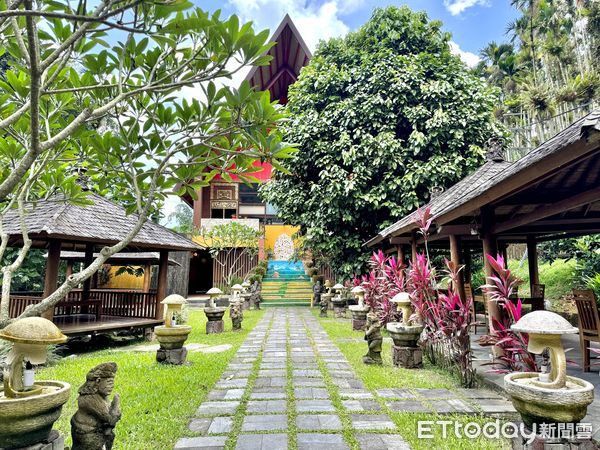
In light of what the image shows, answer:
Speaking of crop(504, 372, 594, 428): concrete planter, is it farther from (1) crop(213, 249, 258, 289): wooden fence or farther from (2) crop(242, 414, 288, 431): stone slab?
(1) crop(213, 249, 258, 289): wooden fence

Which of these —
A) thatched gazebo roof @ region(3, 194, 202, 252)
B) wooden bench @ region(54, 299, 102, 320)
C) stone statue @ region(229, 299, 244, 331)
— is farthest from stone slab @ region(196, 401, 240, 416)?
wooden bench @ region(54, 299, 102, 320)

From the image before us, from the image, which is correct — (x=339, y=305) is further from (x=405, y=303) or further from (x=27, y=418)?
(x=27, y=418)

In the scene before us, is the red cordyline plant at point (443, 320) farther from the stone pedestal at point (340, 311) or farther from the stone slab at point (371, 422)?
the stone pedestal at point (340, 311)

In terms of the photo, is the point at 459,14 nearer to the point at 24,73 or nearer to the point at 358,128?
the point at 358,128

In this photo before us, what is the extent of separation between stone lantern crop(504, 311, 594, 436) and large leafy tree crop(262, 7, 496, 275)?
7832 mm

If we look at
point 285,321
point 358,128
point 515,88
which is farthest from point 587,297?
point 515,88

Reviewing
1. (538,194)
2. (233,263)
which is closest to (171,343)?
(538,194)

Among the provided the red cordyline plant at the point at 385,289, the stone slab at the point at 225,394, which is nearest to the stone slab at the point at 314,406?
the stone slab at the point at 225,394

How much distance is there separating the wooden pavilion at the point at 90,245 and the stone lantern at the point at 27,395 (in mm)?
3582

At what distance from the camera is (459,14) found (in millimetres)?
23094

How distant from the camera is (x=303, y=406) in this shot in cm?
339

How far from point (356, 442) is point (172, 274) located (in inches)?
580

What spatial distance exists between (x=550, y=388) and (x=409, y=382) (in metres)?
2.04

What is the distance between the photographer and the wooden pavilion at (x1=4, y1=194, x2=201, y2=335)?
5953mm
